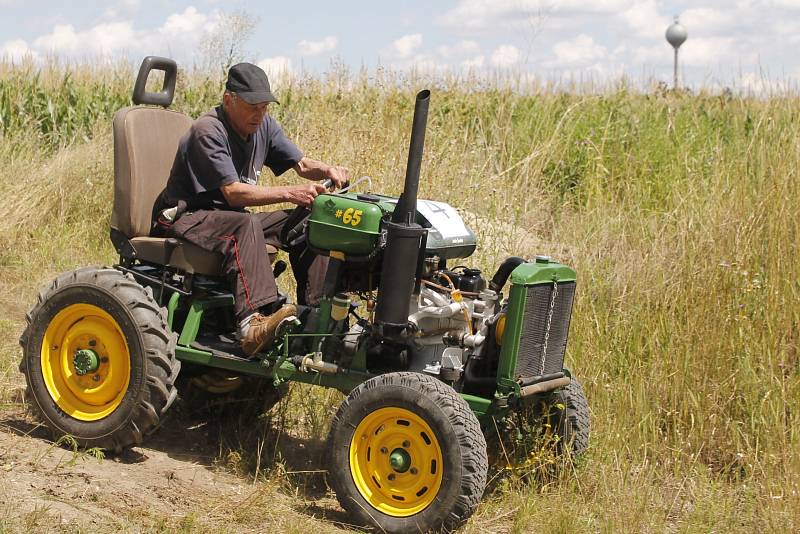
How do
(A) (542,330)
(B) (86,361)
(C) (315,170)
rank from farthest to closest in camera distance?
1. (C) (315,170)
2. (B) (86,361)
3. (A) (542,330)

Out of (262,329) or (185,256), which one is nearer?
(262,329)

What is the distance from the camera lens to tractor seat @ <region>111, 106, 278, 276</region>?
5.39 meters

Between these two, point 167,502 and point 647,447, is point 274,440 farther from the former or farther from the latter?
point 647,447

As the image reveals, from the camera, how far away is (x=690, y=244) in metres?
6.38

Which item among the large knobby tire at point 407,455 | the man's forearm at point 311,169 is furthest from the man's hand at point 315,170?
the large knobby tire at point 407,455

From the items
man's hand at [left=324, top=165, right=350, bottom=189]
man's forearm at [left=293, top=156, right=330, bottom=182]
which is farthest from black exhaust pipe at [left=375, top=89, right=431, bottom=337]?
man's forearm at [left=293, top=156, right=330, bottom=182]

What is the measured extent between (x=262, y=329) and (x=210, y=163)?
919 mm

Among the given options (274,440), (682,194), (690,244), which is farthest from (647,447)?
(682,194)

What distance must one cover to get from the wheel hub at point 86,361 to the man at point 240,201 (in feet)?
2.44

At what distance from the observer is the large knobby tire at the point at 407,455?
427cm

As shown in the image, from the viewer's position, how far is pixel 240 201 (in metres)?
5.19

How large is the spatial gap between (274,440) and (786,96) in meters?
5.25

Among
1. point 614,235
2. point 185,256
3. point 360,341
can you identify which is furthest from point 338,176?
point 614,235

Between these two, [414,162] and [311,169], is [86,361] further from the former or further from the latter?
[414,162]
